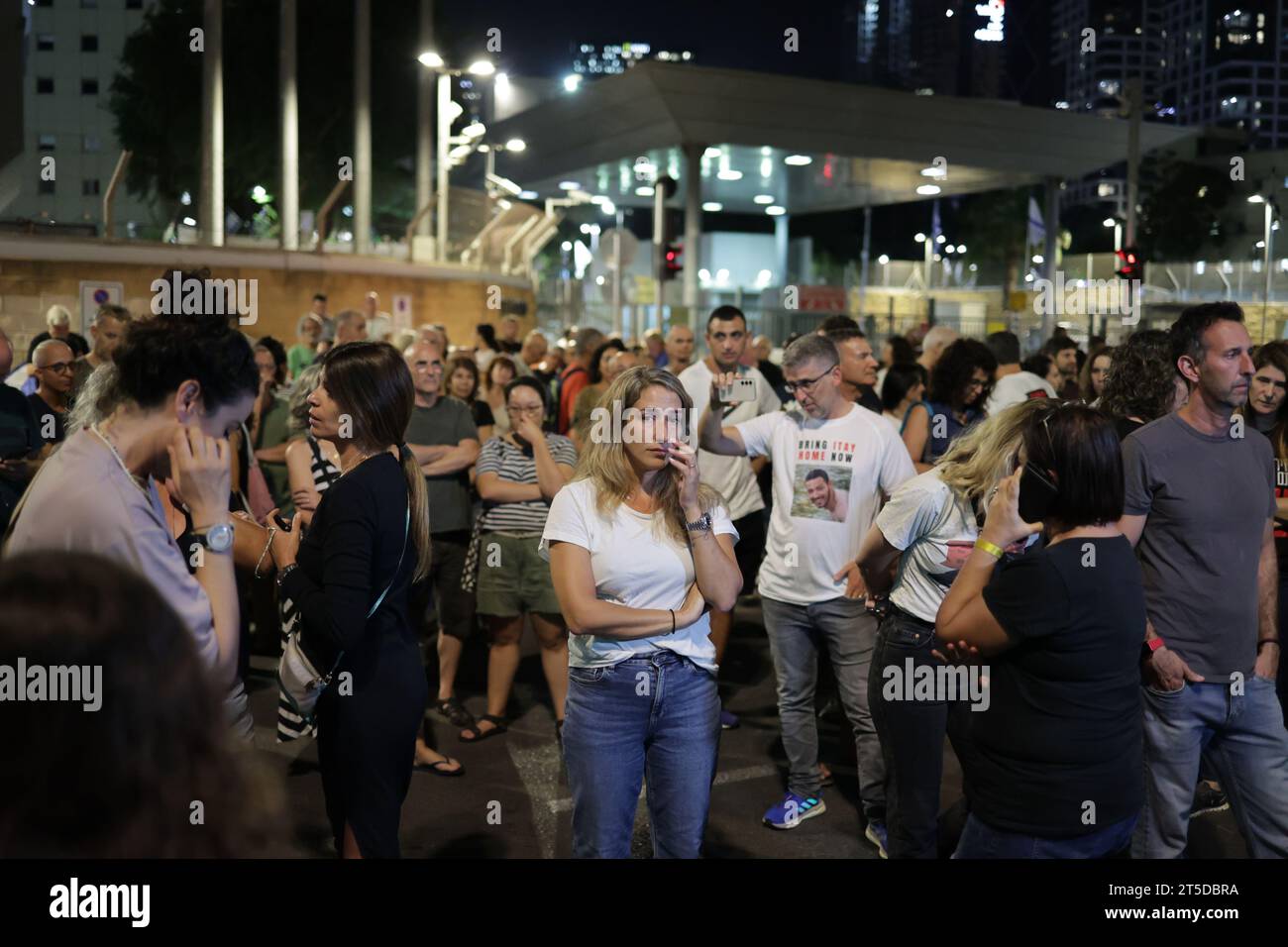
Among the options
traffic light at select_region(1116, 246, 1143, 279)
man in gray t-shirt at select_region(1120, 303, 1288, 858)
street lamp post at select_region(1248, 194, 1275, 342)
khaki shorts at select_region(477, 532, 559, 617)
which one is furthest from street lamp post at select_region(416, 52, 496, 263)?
man in gray t-shirt at select_region(1120, 303, 1288, 858)

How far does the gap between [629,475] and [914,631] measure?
143 centimetres

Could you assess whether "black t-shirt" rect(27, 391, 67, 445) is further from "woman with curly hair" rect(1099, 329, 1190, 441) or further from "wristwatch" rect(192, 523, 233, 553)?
"woman with curly hair" rect(1099, 329, 1190, 441)

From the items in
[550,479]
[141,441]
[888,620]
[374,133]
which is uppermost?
[374,133]

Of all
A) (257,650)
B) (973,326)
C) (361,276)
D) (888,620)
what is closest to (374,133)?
(361,276)

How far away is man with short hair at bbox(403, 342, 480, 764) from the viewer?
7.12 m

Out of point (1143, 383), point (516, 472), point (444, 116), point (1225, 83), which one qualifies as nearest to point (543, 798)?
point (516, 472)

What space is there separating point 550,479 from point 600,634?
2.93m

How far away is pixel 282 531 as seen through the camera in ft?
12.7

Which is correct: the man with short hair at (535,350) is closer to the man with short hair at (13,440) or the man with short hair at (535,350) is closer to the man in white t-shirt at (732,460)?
the man in white t-shirt at (732,460)

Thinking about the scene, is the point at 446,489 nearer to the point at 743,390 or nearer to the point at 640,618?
the point at 743,390

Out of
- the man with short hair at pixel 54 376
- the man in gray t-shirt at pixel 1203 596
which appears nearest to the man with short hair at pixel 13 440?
the man with short hair at pixel 54 376
